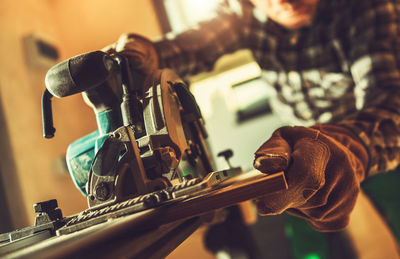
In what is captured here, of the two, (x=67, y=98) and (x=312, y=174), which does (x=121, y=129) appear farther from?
(x=67, y=98)

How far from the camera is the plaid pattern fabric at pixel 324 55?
1.19 m

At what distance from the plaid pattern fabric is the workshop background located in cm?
25

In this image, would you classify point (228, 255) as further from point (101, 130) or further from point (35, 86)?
point (35, 86)

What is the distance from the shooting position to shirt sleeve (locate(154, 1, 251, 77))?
162 centimetres

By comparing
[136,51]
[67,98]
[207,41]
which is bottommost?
[136,51]

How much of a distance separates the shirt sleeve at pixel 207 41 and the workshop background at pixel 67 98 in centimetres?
26

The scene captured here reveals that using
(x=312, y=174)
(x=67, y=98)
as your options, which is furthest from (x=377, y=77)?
(x=67, y=98)

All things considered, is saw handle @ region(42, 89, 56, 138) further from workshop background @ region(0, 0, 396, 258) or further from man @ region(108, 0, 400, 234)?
workshop background @ region(0, 0, 396, 258)

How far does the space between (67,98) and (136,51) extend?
1.61 meters

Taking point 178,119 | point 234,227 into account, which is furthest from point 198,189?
point 234,227

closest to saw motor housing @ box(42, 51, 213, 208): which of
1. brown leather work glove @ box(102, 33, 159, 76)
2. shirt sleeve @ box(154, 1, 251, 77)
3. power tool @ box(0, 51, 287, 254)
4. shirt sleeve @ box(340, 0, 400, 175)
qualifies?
power tool @ box(0, 51, 287, 254)

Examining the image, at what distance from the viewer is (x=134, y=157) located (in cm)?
67

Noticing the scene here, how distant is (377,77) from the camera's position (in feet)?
3.95

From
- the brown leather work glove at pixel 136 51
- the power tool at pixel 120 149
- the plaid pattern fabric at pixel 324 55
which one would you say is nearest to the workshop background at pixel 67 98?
the plaid pattern fabric at pixel 324 55
